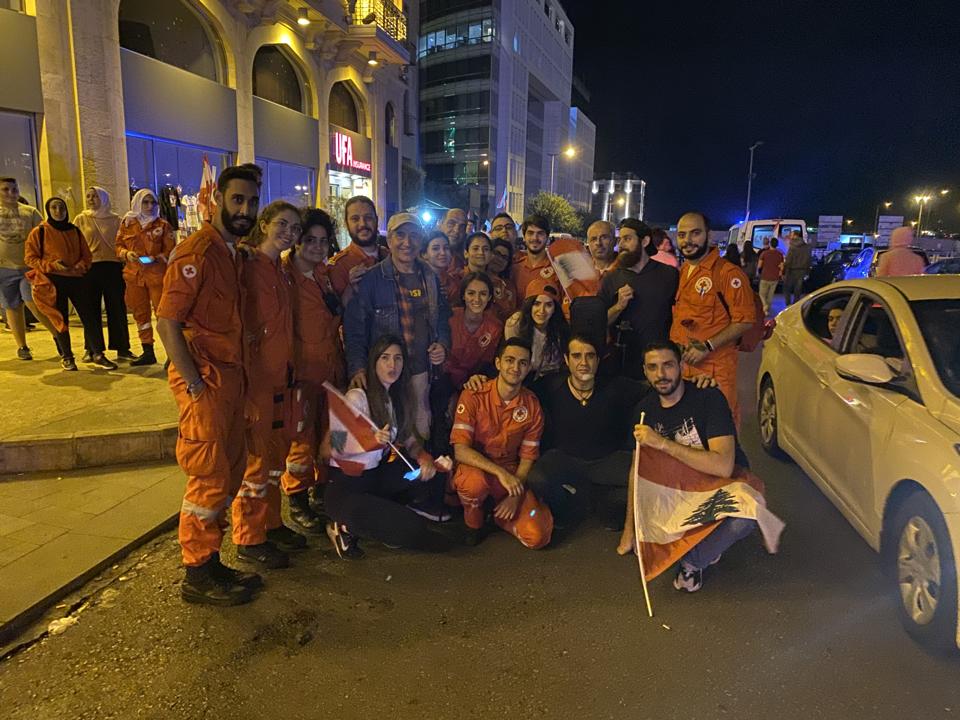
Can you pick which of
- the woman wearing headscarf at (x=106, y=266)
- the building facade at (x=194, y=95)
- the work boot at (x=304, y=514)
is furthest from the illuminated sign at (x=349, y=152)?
the work boot at (x=304, y=514)

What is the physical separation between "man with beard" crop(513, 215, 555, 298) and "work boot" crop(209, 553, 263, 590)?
329 centimetres

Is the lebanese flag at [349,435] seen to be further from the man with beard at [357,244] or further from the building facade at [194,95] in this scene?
the building facade at [194,95]

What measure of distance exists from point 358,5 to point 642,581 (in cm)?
1925

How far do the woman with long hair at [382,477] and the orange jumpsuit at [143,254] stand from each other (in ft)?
13.2

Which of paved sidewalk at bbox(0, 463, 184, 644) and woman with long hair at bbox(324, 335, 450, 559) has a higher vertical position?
woman with long hair at bbox(324, 335, 450, 559)

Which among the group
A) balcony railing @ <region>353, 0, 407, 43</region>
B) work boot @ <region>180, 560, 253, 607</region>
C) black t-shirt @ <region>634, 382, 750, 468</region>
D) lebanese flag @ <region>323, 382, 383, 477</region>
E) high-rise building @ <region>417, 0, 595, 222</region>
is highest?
high-rise building @ <region>417, 0, 595, 222</region>

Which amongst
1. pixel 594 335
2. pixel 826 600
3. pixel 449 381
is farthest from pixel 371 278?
Answer: pixel 826 600

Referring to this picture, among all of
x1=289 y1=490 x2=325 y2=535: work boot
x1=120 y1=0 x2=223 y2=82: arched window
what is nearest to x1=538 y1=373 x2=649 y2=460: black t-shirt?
x1=289 y1=490 x2=325 y2=535: work boot

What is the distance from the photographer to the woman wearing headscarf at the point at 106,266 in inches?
284

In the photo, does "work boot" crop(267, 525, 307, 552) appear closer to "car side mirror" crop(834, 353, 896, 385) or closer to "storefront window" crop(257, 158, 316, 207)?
"car side mirror" crop(834, 353, 896, 385)

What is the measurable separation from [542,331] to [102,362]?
4967mm

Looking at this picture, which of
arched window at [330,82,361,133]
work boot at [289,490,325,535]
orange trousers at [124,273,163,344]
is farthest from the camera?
arched window at [330,82,361,133]

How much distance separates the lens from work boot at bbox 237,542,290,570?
367cm

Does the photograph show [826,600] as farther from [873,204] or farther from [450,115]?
[873,204]
